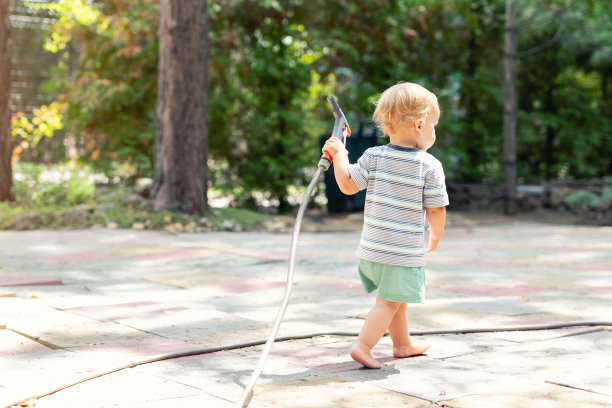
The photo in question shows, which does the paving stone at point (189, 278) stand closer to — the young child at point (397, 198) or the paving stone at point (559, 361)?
the young child at point (397, 198)

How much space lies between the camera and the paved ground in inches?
120

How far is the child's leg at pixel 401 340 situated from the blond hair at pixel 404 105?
2.76ft

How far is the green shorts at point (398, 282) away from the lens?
3.53 meters

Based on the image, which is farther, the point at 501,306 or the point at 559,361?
the point at 501,306

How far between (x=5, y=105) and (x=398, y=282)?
7666 millimetres

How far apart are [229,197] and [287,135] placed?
132 centimetres

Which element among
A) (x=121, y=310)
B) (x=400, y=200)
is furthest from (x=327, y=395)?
(x=121, y=310)

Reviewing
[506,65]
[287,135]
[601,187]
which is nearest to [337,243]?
[287,135]

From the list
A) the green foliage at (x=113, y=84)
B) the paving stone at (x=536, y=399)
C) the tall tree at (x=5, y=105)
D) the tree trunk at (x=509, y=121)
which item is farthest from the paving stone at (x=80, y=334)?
the tree trunk at (x=509, y=121)

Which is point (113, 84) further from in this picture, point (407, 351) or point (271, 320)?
point (407, 351)

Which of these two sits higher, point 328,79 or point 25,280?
point 328,79

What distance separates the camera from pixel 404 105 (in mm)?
3543

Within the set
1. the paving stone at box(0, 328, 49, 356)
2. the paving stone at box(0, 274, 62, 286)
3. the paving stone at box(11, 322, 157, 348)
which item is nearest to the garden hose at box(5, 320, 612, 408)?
the paving stone at box(11, 322, 157, 348)

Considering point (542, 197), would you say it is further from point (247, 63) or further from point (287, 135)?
point (247, 63)
